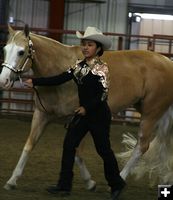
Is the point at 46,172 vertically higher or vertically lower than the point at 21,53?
lower

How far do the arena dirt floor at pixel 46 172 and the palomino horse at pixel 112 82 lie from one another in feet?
0.80

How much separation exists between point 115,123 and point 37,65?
6.39m

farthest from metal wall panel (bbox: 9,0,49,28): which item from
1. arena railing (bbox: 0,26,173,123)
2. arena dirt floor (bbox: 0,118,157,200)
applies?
arena dirt floor (bbox: 0,118,157,200)

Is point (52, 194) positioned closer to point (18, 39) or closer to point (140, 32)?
point (18, 39)

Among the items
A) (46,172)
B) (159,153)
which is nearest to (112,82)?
(159,153)

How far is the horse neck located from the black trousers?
0.73 metres

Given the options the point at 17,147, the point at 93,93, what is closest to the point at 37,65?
the point at 93,93

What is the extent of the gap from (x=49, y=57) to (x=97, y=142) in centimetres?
102

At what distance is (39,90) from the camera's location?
4984mm

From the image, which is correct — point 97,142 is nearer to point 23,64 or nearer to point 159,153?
point 23,64

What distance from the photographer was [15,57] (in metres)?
4.66

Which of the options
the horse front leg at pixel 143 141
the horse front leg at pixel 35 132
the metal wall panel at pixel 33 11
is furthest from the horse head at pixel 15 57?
the metal wall panel at pixel 33 11

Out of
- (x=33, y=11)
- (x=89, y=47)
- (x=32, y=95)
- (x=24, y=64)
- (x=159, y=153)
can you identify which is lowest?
(x=32, y=95)

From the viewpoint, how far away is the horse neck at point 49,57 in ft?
16.3
